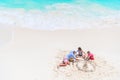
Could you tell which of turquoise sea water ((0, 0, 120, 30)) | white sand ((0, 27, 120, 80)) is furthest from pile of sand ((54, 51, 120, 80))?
turquoise sea water ((0, 0, 120, 30))

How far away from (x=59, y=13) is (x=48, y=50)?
668 centimetres

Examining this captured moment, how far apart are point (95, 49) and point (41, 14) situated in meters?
6.38

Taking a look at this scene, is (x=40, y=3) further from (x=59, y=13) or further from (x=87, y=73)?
(x=87, y=73)

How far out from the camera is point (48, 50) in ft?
40.4

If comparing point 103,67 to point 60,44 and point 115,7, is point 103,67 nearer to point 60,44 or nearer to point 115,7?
point 60,44

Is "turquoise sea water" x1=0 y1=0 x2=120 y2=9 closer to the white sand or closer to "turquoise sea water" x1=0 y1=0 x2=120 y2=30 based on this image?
"turquoise sea water" x1=0 y1=0 x2=120 y2=30

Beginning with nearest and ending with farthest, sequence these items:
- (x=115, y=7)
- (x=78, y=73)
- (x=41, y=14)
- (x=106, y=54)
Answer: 1. (x=78, y=73)
2. (x=106, y=54)
3. (x=41, y=14)
4. (x=115, y=7)

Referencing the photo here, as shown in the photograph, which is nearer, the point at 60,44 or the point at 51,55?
the point at 51,55

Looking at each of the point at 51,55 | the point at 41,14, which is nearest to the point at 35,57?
the point at 51,55

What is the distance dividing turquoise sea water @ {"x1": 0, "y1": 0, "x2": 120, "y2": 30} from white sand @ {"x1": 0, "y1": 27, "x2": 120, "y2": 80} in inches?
56.7

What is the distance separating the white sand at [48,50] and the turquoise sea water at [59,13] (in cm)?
144

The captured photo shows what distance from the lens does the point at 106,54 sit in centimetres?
1236

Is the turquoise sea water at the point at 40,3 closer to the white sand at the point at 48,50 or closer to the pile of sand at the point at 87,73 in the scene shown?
the white sand at the point at 48,50

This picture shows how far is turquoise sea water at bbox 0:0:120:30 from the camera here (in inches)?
641
